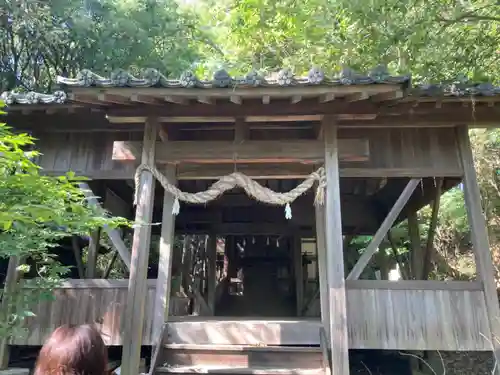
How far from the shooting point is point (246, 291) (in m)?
12.8

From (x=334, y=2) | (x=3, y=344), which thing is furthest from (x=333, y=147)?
Answer: (x=3, y=344)

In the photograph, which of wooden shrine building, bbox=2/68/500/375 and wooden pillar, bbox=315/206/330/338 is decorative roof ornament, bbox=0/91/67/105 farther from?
wooden pillar, bbox=315/206/330/338

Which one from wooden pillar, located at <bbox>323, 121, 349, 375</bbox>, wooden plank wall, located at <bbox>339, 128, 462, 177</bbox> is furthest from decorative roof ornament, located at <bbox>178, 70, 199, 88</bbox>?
wooden plank wall, located at <bbox>339, 128, 462, 177</bbox>

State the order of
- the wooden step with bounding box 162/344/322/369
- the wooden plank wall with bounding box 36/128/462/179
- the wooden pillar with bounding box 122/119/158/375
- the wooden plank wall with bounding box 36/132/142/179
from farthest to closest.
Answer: the wooden plank wall with bounding box 36/132/142/179, the wooden plank wall with bounding box 36/128/462/179, the wooden step with bounding box 162/344/322/369, the wooden pillar with bounding box 122/119/158/375

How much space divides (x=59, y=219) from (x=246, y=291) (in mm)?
10218

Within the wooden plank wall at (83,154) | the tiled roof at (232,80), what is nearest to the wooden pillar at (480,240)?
the tiled roof at (232,80)

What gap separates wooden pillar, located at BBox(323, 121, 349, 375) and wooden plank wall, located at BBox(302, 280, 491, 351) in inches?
20.3

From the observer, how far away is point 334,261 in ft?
15.4

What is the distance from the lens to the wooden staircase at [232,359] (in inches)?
178

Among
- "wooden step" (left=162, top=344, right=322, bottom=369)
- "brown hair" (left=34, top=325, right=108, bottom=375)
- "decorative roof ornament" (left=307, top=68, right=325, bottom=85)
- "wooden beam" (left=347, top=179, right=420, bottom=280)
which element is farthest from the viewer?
"wooden beam" (left=347, top=179, right=420, bottom=280)

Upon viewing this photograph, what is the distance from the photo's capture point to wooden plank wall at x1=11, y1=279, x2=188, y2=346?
17.5ft

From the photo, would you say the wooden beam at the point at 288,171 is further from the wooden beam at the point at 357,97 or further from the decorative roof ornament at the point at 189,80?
the decorative roof ornament at the point at 189,80

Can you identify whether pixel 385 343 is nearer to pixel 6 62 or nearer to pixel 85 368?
pixel 85 368

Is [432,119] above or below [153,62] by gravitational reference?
below
